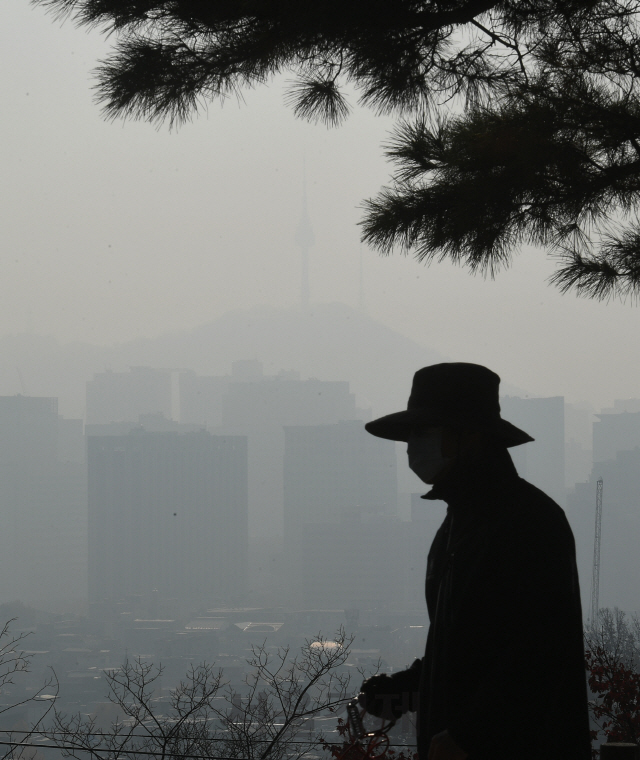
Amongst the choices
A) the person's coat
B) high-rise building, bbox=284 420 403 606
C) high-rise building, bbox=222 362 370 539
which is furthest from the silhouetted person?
high-rise building, bbox=222 362 370 539

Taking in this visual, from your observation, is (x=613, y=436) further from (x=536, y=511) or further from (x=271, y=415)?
(x=536, y=511)

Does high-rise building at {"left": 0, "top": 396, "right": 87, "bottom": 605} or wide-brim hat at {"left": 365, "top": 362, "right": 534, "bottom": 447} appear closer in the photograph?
wide-brim hat at {"left": 365, "top": 362, "right": 534, "bottom": 447}

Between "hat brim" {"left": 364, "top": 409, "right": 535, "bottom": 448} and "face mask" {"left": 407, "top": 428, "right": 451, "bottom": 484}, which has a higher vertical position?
"hat brim" {"left": 364, "top": 409, "right": 535, "bottom": 448}

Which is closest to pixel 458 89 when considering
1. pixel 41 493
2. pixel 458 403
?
pixel 458 403

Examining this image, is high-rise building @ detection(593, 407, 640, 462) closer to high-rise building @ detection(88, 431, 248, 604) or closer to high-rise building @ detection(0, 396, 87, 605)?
high-rise building @ detection(88, 431, 248, 604)

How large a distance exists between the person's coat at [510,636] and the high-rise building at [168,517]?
1447 inches

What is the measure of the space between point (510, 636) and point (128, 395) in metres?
48.5

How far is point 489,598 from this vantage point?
0.95m

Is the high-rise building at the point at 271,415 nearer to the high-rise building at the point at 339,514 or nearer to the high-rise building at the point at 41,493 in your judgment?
the high-rise building at the point at 339,514

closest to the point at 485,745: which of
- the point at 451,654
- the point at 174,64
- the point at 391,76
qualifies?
the point at 451,654

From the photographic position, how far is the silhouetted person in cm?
92

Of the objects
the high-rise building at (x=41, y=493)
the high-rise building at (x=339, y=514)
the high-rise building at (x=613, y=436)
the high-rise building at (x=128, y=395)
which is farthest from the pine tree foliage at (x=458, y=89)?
the high-rise building at (x=128, y=395)

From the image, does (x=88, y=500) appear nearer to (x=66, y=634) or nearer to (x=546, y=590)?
(x=66, y=634)

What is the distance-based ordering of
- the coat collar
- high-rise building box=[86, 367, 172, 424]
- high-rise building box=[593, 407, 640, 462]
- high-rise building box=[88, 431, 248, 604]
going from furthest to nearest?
high-rise building box=[86, 367, 172, 424]
high-rise building box=[88, 431, 248, 604]
high-rise building box=[593, 407, 640, 462]
the coat collar
